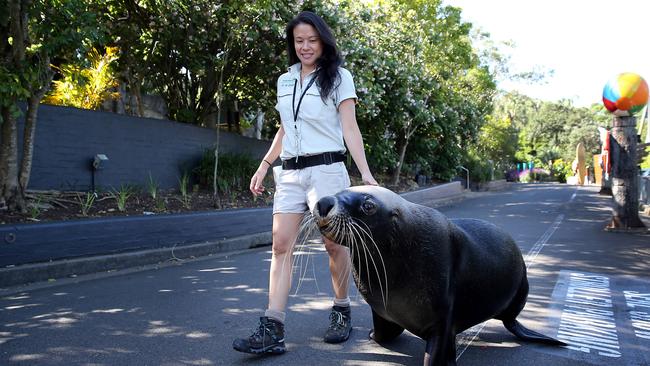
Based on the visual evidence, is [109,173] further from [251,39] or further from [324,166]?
[324,166]

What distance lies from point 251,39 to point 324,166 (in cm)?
784

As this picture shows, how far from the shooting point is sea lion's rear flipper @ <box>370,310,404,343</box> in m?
3.47

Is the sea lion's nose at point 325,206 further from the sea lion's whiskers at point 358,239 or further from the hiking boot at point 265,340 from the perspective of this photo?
the hiking boot at point 265,340

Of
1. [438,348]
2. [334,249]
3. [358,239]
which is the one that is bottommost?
[438,348]

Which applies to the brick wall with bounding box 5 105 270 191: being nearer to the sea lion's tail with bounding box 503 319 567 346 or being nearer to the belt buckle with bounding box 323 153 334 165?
the belt buckle with bounding box 323 153 334 165

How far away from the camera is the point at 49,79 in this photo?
7164 millimetres

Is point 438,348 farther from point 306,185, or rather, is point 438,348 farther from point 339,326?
point 306,185

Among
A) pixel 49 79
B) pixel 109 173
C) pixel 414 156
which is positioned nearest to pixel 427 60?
pixel 414 156

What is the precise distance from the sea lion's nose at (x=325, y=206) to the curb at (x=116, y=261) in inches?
167

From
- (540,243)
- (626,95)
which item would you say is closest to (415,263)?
(540,243)

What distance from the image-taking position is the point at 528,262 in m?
6.92

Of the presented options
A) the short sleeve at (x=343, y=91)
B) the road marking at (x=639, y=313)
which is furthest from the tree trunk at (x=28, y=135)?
the road marking at (x=639, y=313)

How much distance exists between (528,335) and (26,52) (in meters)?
6.67

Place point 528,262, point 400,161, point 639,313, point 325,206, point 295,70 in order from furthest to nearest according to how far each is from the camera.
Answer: point 400,161, point 528,262, point 639,313, point 295,70, point 325,206
